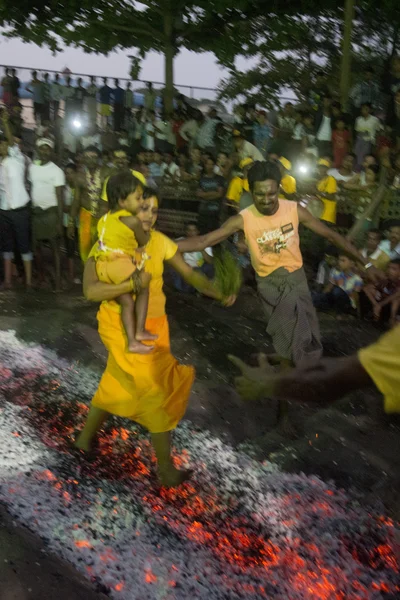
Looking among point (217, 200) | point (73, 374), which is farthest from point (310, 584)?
point (217, 200)

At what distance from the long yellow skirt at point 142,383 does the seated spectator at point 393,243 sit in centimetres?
416

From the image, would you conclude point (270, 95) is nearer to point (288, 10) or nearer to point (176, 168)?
point (288, 10)

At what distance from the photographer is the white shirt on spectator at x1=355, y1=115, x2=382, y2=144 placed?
10.4 m

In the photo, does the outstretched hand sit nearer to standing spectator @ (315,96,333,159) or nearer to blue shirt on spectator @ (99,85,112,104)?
standing spectator @ (315,96,333,159)

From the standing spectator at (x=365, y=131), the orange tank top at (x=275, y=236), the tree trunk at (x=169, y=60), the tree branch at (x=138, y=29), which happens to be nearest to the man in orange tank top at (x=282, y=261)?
the orange tank top at (x=275, y=236)

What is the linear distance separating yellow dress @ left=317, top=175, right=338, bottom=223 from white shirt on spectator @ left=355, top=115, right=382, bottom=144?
2338mm

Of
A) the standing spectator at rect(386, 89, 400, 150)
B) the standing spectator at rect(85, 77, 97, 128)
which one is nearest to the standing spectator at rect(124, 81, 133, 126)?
the standing spectator at rect(85, 77, 97, 128)

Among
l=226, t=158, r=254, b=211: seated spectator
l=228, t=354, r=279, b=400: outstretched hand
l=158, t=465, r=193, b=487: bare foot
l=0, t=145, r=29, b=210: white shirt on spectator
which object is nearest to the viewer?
l=228, t=354, r=279, b=400: outstretched hand

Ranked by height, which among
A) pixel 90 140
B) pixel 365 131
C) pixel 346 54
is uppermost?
pixel 346 54

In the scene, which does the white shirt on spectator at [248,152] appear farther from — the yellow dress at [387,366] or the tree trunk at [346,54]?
the yellow dress at [387,366]

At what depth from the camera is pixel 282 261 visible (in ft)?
14.6

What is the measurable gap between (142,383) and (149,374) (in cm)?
7

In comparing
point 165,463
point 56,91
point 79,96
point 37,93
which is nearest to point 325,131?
point 79,96

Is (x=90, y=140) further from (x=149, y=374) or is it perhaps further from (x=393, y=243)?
(x=149, y=374)
